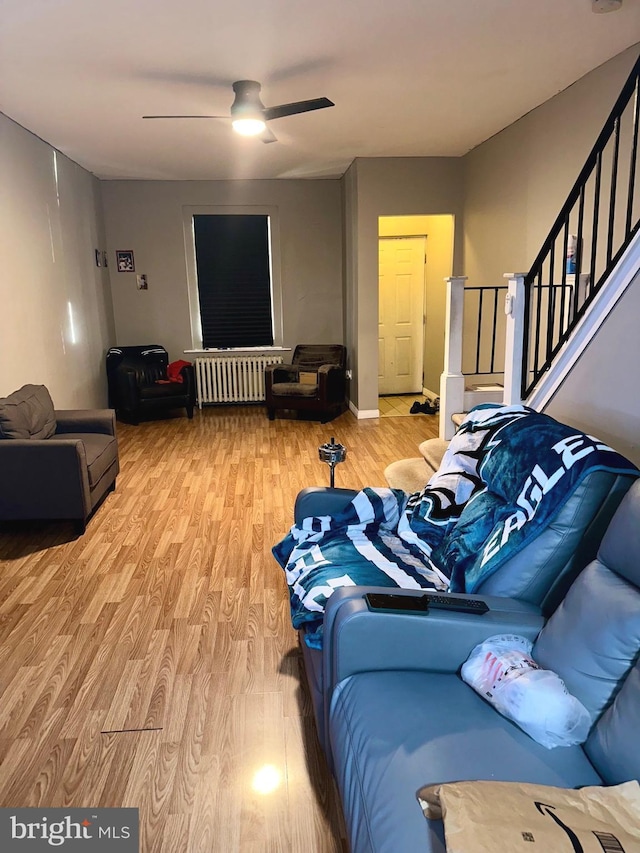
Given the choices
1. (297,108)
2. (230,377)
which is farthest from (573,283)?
(230,377)

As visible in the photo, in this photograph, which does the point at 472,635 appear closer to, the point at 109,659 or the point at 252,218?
the point at 109,659

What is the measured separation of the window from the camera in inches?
288

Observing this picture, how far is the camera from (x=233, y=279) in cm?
748

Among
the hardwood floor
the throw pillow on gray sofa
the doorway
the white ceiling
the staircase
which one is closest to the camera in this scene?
the hardwood floor

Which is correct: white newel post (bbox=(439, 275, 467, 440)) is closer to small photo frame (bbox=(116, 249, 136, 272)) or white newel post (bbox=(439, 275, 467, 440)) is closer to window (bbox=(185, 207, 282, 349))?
window (bbox=(185, 207, 282, 349))

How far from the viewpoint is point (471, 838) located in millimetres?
1029

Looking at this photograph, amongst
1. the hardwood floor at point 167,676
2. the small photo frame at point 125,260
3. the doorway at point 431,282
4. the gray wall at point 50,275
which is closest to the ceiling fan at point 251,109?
the gray wall at point 50,275

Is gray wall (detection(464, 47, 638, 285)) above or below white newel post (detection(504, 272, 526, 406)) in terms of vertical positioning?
above

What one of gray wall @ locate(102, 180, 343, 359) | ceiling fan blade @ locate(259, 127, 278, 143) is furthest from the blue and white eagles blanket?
gray wall @ locate(102, 180, 343, 359)

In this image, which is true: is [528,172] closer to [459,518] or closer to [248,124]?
[248,124]

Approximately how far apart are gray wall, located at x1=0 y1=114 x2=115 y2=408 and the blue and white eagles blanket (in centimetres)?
300

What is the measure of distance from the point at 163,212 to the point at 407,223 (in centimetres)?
302

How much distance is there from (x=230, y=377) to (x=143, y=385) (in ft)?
4.00

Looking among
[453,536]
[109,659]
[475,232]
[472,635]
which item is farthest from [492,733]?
[475,232]
